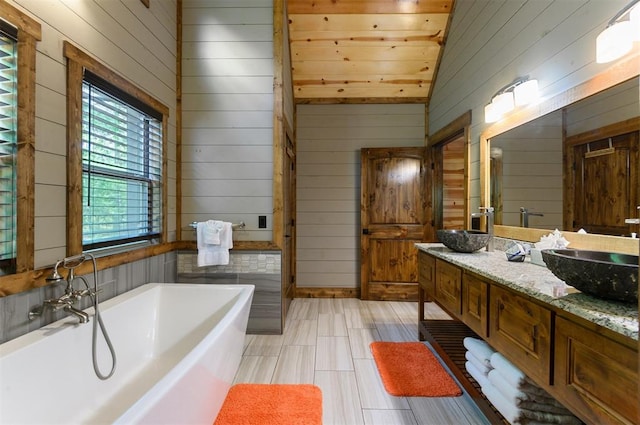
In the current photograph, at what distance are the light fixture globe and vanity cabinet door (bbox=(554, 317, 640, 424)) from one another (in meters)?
1.23

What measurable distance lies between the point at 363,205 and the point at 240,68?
2122mm

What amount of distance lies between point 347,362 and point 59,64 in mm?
2595

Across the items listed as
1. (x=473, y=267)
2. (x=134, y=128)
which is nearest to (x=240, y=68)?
(x=134, y=128)

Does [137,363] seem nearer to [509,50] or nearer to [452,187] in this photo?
[509,50]

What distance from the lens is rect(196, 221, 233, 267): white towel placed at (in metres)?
2.55

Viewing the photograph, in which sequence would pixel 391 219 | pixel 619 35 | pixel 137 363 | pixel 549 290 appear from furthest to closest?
1. pixel 391 219
2. pixel 137 363
3. pixel 619 35
4. pixel 549 290

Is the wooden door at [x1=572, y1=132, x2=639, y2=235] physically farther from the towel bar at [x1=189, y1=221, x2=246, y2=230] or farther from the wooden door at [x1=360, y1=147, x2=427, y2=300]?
the towel bar at [x1=189, y1=221, x2=246, y2=230]

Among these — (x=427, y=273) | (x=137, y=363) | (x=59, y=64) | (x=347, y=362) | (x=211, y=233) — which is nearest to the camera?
(x=59, y=64)

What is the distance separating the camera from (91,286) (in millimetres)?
1729

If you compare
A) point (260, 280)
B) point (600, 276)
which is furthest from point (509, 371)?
Answer: point (260, 280)

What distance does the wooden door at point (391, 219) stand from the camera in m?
3.75

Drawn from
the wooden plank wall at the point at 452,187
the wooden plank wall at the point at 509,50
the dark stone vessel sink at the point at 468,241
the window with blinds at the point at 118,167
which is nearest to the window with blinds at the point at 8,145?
the window with blinds at the point at 118,167

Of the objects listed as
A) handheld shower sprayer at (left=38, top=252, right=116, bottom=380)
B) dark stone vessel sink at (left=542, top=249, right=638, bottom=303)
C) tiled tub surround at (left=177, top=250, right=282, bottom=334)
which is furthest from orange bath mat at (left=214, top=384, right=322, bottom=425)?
dark stone vessel sink at (left=542, top=249, right=638, bottom=303)

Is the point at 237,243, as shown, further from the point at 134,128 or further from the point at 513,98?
the point at 513,98
